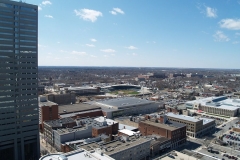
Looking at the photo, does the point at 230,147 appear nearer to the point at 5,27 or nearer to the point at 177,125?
the point at 177,125

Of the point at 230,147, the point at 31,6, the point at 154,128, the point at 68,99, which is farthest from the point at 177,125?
the point at 68,99

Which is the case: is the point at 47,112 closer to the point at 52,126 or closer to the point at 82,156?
the point at 52,126

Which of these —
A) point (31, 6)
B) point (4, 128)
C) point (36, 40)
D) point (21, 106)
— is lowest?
point (4, 128)

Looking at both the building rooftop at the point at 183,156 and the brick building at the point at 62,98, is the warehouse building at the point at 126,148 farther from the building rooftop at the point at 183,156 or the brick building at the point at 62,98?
the brick building at the point at 62,98

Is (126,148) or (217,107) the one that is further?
(217,107)

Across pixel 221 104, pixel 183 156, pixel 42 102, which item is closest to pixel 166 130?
pixel 183 156

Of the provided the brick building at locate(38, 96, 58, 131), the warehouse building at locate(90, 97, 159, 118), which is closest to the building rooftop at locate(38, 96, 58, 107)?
the brick building at locate(38, 96, 58, 131)
